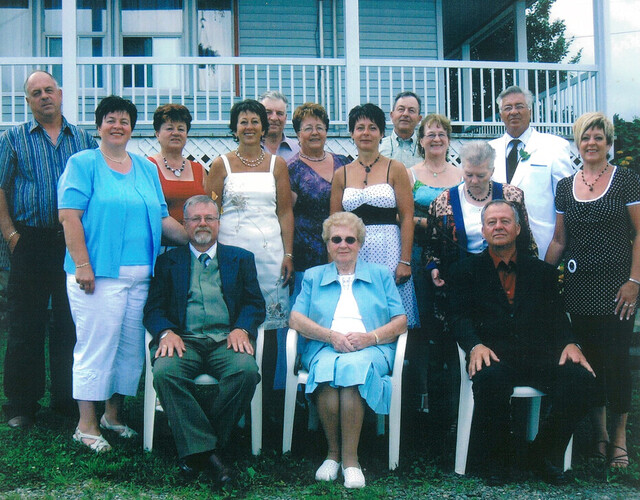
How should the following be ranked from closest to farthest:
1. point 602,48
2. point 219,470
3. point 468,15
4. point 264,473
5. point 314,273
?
point 219,470 < point 264,473 < point 314,273 < point 602,48 < point 468,15

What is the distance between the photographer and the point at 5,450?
3502 millimetres

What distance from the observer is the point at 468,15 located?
12.0m

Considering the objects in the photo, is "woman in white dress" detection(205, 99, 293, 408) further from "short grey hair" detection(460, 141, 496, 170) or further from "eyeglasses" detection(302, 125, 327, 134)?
"short grey hair" detection(460, 141, 496, 170)

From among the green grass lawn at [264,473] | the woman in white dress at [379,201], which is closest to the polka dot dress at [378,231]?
the woman in white dress at [379,201]

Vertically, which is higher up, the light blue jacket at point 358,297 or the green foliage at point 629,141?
the green foliage at point 629,141

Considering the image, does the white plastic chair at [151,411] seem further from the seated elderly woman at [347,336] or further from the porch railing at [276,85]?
the porch railing at [276,85]

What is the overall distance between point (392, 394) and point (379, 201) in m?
1.20

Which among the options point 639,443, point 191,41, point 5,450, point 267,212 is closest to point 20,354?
point 5,450

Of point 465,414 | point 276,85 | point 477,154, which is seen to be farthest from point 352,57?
point 465,414

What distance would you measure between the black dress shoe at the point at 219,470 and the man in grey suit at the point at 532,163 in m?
2.38

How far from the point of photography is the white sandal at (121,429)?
12.1ft

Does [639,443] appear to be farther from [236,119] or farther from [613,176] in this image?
[236,119]

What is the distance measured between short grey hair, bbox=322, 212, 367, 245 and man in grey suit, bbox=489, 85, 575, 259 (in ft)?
3.89

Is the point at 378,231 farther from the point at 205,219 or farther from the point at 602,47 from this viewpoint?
the point at 602,47
